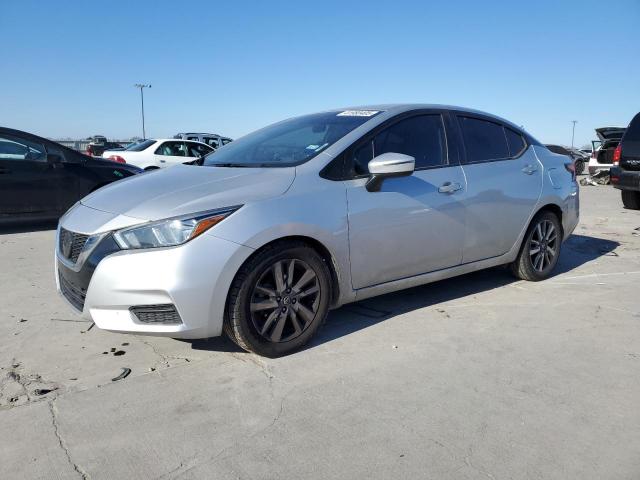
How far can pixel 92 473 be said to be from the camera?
2242 mm

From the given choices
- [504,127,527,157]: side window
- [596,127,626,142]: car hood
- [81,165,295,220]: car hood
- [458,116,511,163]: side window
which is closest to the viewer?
[81,165,295,220]: car hood

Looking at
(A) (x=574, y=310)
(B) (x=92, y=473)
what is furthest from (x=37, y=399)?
(A) (x=574, y=310)

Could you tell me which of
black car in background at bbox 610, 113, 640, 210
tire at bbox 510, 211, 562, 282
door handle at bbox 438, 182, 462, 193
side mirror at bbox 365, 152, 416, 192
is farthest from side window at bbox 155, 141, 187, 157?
side mirror at bbox 365, 152, 416, 192

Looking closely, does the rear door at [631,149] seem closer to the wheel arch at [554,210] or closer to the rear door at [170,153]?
the wheel arch at [554,210]

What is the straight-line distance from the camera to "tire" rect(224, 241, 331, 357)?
3.14 meters

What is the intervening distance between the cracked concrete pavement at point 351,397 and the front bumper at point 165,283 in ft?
1.05

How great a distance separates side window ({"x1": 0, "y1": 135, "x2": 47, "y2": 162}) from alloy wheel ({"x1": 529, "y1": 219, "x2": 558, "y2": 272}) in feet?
21.8

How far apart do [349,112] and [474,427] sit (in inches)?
102

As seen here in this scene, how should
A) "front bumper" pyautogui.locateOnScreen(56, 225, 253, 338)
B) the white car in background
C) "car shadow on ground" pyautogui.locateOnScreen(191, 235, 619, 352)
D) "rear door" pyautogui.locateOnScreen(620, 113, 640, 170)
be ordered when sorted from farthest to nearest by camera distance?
1. the white car in background
2. "rear door" pyautogui.locateOnScreen(620, 113, 640, 170)
3. "car shadow on ground" pyautogui.locateOnScreen(191, 235, 619, 352)
4. "front bumper" pyautogui.locateOnScreen(56, 225, 253, 338)

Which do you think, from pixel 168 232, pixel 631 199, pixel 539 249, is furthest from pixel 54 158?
pixel 631 199

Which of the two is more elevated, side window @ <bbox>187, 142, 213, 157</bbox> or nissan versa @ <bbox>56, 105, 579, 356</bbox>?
side window @ <bbox>187, 142, 213, 157</bbox>

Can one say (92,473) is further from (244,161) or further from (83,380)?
(244,161)

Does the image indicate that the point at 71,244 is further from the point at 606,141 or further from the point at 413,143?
the point at 606,141

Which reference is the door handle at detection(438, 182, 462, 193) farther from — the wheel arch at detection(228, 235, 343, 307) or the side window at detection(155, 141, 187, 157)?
the side window at detection(155, 141, 187, 157)
